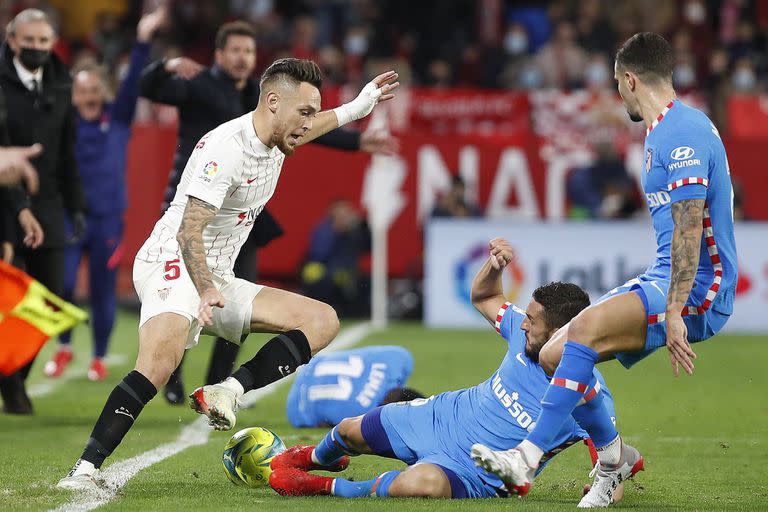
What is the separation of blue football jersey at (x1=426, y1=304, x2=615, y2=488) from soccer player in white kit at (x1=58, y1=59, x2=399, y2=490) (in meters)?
0.75

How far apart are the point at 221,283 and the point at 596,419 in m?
1.85

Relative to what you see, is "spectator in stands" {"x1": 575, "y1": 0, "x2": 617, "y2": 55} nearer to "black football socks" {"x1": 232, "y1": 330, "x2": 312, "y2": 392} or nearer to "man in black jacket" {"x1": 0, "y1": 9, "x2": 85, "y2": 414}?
"man in black jacket" {"x1": 0, "y1": 9, "x2": 85, "y2": 414}

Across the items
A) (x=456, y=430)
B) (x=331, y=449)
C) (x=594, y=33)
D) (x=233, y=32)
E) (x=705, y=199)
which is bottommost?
(x=331, y=449)

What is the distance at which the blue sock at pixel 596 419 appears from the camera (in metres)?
5.49

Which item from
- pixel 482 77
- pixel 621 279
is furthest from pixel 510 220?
pixel 482 77

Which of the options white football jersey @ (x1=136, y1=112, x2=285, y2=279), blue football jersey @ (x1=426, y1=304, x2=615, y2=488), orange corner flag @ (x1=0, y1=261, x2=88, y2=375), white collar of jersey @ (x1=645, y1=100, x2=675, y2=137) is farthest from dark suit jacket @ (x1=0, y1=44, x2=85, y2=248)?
white collar of jersey @ (x1=645, y1=100, x2=675, y2=137)

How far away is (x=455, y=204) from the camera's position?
49.5 feet

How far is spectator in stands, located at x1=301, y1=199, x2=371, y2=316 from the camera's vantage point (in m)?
15.5

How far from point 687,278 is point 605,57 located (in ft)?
49.4

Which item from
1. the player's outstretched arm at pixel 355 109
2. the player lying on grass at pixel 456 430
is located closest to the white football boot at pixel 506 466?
the player lying on grass at pixel 456 430

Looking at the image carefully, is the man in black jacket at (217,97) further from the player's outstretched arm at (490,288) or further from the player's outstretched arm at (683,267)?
the player's outstretched arm at (683,267)

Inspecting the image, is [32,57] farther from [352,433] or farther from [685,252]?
[685,252]

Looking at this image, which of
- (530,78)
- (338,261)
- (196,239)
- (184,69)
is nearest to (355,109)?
(196,239)

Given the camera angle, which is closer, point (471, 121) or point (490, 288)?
point (490, 288)
